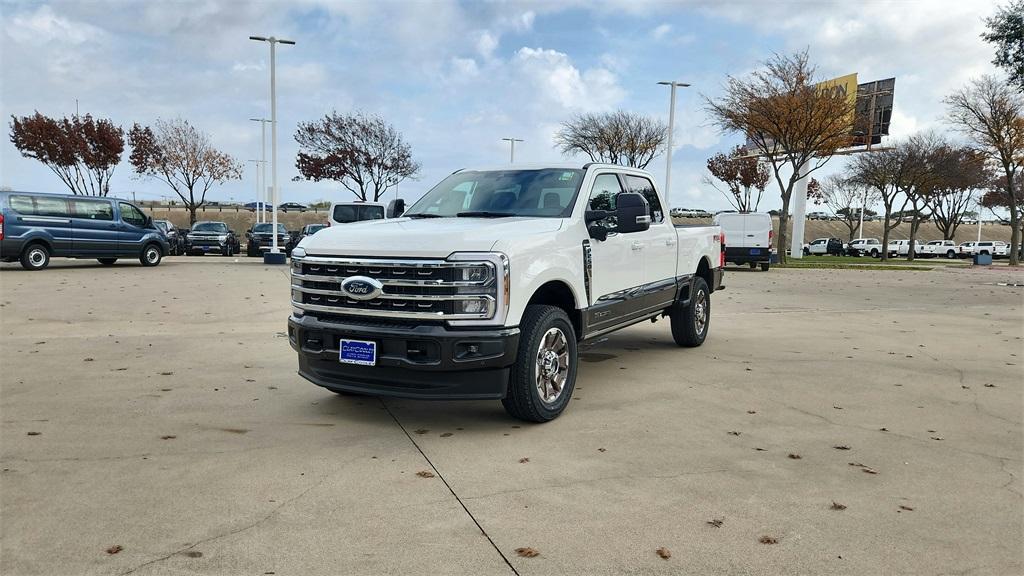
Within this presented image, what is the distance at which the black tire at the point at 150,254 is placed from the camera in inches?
777

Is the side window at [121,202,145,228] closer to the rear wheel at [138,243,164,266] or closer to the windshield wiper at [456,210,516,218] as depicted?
the rear wheel at [138,243,164,266]

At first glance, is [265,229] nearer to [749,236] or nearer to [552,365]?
[749,236]

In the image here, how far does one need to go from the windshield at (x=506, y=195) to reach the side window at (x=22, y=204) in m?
15.2

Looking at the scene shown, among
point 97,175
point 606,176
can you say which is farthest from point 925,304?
point 97,175

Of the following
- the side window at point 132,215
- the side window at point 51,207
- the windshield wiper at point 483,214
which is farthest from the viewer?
the side window at point 132,215

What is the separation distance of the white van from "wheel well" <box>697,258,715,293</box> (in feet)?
53.2

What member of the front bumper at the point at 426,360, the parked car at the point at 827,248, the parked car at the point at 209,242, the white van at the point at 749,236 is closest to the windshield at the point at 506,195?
the front bumper at the point at 426,360

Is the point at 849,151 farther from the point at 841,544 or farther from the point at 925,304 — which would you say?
the point at 841,544

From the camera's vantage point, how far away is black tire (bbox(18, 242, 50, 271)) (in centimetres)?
1733

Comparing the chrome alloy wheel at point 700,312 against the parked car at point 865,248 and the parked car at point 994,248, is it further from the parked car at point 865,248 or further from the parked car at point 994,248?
the parked car at point 994,248

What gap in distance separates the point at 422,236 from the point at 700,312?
4.80 meters

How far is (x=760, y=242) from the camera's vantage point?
24.4 meters

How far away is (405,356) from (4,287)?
12435mm

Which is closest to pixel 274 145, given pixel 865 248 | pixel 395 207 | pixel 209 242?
pixel 209 242
